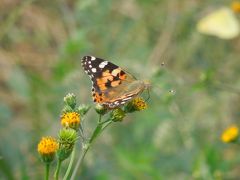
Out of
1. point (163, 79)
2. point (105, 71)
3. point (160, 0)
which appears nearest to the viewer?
point (105, 71)

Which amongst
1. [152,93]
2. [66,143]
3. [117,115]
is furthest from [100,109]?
[152,93]

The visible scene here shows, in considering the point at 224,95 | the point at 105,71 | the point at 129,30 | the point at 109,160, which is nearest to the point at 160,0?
the point at 129,30

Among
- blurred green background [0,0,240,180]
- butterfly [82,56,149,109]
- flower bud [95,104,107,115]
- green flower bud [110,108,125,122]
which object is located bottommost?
green flower bud [110,108,125,122]

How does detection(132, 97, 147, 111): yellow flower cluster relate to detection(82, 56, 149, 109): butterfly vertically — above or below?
below

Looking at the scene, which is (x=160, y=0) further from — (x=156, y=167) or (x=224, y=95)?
(x=156, y=167)

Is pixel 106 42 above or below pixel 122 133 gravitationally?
above

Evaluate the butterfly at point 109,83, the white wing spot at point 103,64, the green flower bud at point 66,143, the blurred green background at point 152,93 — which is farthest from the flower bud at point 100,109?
the blurred green background at point 152,93

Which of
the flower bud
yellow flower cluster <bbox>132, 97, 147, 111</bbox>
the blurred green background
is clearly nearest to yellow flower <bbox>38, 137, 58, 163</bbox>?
the flower bud

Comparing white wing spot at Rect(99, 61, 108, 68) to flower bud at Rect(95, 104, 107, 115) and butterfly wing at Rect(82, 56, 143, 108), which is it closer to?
butterfly wing at Rect(82, 56, 143, 108)
